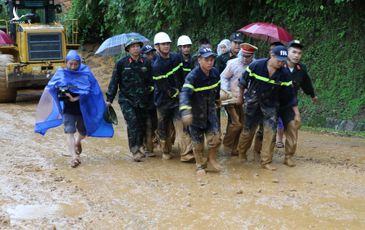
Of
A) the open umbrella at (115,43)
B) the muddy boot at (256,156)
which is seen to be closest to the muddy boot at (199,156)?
the muddy boot at (256,156)

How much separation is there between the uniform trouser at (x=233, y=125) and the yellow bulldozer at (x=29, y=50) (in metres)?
7.85

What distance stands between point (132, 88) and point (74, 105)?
91 centimetres

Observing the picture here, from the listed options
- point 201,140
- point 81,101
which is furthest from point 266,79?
point 81,101

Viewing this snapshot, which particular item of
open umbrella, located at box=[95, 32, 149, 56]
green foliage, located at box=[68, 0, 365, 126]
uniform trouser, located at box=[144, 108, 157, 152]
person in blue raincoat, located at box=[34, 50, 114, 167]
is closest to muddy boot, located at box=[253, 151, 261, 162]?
uniform trouser, located at box=[144, 108, 157, 152]

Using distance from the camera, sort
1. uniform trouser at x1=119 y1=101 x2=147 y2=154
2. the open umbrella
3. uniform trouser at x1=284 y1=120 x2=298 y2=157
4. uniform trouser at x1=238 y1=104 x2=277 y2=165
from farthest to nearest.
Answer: the open umbrella, uniform trouser at x1=119 y1=101 x2=147 y2=154, uniform trouser at x1=284 y1=120 x2=298 y2=157, uniform trouser at x1=238 y1=104 x2=277 y2=165

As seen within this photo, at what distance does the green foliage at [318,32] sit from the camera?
38.4 feet

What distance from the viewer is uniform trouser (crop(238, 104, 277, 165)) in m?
7.63

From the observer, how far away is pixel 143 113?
28.1 feet

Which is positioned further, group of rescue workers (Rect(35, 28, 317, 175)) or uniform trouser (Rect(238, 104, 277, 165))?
uniform trouser (Rect(238, 104, 277, 165))

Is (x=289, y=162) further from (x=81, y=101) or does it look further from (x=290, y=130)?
(x=81, y=101)

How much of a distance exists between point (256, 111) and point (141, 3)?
32.8 ft

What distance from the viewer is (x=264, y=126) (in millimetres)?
7719

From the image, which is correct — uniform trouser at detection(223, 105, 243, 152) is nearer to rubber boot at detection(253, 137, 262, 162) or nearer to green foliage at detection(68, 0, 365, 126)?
rubber boot at detection(253, 137, 262, 162)

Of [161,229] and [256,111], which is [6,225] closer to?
[161,229]
